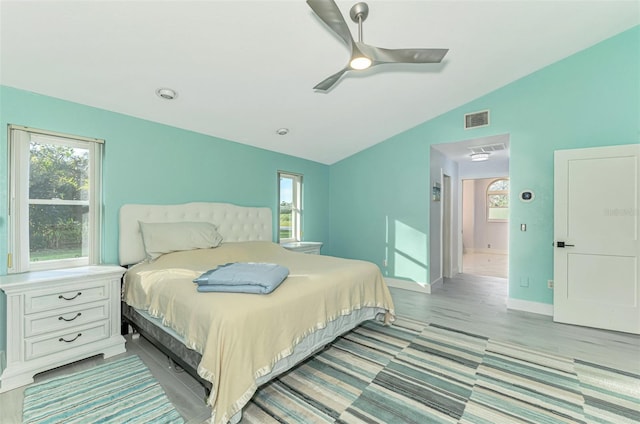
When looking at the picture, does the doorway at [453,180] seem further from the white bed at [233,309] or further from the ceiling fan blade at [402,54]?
the ceiling fan blade at [402,54]

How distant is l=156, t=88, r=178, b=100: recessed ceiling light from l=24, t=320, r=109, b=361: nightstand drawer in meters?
2.17

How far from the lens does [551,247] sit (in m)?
3.49

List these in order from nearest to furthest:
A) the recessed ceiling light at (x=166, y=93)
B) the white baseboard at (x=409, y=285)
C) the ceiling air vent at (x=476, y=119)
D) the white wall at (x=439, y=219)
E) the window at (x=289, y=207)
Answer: the recessed ceiling light at (x=166, y=93)
the ceiling air vent at (x=476, y=119)
the white baseboard at (x=409, y=285)
the white wall at (x=439, y=219)
the window at (x=289, y=207)

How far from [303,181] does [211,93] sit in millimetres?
2470

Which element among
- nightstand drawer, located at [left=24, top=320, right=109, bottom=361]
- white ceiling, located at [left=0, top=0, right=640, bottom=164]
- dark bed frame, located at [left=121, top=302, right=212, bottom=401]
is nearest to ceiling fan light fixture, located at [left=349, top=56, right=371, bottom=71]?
white ceiling, located at [left=0, top=0, right=640, bottom=164]

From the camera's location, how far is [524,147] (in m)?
3.64

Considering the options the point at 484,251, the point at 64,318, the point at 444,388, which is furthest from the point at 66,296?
the point at 484,251

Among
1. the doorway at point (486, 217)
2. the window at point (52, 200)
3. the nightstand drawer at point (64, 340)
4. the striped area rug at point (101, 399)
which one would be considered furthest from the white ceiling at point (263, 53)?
the doorway at point (486, 217)

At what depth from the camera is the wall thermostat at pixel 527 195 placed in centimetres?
362

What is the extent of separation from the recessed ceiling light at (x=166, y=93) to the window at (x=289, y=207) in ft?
6.97

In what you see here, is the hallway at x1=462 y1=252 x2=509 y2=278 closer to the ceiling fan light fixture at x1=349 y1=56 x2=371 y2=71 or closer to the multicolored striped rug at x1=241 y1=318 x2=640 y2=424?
the multicolored striped rug at x1=241 y1=318 x2=640 y2=424

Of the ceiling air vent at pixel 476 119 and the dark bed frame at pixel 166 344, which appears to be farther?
the ceiling air vent at pixel 476 119

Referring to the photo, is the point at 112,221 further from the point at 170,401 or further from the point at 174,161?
the point at 170,401

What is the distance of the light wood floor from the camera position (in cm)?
190
